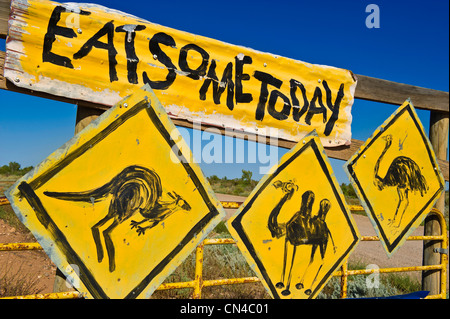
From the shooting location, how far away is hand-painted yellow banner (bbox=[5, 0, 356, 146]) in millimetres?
1780

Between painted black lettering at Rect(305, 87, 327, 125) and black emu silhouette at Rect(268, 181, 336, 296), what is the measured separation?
0.77 m

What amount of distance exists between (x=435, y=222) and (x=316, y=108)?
6.13 ft

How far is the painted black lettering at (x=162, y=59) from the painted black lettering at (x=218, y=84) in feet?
0.76

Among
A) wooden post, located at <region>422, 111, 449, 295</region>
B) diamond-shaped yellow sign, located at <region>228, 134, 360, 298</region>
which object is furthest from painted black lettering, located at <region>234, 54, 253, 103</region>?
wooden post, located at <region>422, 111, 449, 295</region>

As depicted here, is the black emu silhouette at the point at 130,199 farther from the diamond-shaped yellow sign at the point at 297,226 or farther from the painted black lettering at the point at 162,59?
the painted black lettering at the point at 162,59

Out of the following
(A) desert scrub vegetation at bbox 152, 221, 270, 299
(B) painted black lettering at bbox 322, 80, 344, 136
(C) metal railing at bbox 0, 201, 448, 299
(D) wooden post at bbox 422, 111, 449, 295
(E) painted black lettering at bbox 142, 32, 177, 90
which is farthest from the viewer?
(A) desert scrub vegetation at bbox 152, 221, 270, 299

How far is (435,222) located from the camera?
325cm

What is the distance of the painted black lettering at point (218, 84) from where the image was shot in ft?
7.29

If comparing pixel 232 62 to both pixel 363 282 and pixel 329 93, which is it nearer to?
pixel 329 93

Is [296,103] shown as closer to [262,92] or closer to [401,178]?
[262,92]

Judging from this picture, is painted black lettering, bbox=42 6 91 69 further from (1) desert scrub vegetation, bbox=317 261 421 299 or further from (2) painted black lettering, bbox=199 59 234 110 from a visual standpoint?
(1) desert scrub vegetation, bbox=317 261 421 299

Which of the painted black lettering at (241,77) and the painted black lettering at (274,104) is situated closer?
the painted black lettering at (241,77)

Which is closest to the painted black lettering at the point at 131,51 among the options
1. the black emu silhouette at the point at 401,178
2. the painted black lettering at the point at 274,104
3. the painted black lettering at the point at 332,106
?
the painted black lettering at the point at 274,104
